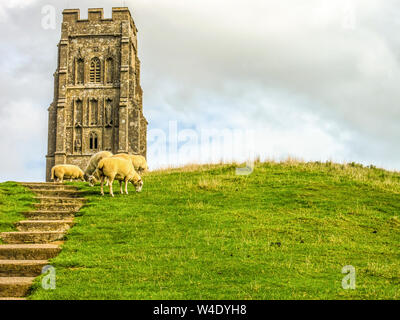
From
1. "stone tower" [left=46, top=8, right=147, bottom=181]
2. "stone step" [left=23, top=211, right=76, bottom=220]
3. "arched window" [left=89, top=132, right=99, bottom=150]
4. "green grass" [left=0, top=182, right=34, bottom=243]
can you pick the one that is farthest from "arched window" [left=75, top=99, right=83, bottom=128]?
"stone step" [left=23, top=211, right=76, bottom=220]

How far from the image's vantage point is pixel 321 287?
8.51 metres

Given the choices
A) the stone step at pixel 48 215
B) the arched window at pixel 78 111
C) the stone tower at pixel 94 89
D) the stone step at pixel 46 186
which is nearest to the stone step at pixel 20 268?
the stone step at pixel 48 215

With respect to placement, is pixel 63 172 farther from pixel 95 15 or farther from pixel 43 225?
pixel 95 15

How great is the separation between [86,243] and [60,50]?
192ft

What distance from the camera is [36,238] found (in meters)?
12.5

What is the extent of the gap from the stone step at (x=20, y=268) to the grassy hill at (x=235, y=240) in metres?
0.42

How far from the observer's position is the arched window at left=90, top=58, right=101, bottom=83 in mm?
65625

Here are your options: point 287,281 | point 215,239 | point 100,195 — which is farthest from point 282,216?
point 100,195

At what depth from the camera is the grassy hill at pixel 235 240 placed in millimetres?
8547

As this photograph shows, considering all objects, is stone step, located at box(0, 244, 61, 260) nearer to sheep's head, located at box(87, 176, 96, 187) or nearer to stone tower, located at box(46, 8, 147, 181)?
sheep's head, located at box(87, 176, 96, 187)

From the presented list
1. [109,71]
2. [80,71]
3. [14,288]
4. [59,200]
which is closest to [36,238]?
[14,288]

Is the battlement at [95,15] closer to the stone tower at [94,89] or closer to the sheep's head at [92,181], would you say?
the stone tower at [94,89]

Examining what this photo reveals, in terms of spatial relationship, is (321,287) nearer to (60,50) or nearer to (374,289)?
(374,289)

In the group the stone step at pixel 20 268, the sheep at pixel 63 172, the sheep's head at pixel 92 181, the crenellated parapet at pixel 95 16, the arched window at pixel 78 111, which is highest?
the crenellated parapet at pixel 95 16
